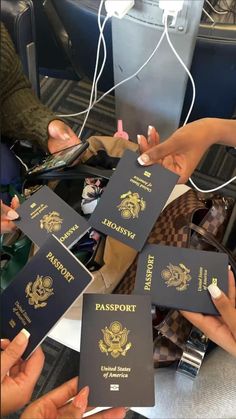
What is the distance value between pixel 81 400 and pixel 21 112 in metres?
0.70

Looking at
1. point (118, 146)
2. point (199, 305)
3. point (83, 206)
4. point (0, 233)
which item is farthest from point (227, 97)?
point (0, 233)

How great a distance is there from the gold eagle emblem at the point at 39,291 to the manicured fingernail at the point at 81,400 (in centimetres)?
17

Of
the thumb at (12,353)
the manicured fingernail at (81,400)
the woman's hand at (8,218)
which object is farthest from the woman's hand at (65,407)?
the woman's hand at (8,218)

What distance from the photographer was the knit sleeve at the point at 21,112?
3.40 feet

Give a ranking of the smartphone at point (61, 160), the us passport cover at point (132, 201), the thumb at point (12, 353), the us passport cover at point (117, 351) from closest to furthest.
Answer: the thumb at point (12, 353), the us passport cover at point (117, 351), the us passport cover at point (132, 201), the smartphone at point (61, 160)

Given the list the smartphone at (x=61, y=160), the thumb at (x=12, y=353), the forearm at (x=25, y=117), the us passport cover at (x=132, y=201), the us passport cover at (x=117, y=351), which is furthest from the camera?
the forearm at (x=25, y=117)

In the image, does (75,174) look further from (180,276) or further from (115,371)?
(115,371)

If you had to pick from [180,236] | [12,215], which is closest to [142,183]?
[180,236]

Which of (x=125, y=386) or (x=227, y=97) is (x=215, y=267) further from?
(x=227, y=97)

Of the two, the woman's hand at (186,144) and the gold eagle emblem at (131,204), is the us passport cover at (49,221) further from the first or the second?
the woman's hand at (186,144)

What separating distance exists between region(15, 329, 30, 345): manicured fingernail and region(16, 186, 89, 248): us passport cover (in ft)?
0.62

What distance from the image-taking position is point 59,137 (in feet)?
3.53

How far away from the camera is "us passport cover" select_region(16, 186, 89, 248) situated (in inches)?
33.6

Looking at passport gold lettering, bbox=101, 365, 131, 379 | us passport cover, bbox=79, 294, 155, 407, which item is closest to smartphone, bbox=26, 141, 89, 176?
us passport cover, bbox=79, 294, 155, 407
